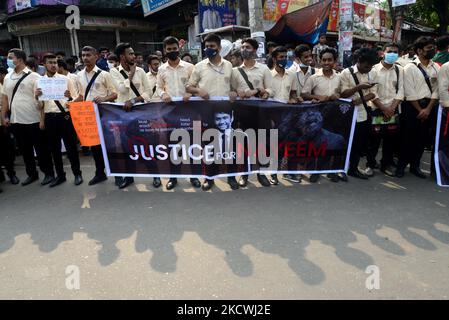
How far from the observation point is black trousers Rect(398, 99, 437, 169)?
546 cm

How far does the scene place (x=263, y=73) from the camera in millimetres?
5148

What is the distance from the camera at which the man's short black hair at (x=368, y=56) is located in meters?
5.10

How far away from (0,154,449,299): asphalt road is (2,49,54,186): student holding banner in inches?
28.8

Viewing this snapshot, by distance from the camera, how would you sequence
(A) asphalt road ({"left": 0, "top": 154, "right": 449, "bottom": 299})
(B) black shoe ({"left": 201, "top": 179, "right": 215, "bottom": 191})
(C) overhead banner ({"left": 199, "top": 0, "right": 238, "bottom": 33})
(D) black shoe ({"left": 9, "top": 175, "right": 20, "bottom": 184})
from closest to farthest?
(A) asphalt road ({"left": 0, "top": 154, "right": 449, "bottom": 299}) < (B) black shoe ({"left": 201, "top": 179, "right": 215, "bottom": 191}) < (D) black shoe ({"left": 9, "top": 175, "right": 20, "bottom": 184}) < (C) overhead banner ({"left": 199, "top": 0, "right": 238, "bottom": 33})

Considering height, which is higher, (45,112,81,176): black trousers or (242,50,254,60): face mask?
(242,50,254,60): face mask

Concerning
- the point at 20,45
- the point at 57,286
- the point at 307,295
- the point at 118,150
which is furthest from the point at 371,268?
the point at 20,45

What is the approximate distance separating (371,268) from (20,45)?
18257mm

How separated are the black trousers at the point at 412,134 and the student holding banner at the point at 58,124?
4.83 metres

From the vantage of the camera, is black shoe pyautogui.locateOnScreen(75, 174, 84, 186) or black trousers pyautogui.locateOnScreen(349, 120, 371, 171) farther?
black shoe pyautogui.locateOnScreen(75, 174, 84, 186)

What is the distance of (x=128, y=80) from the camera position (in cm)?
524

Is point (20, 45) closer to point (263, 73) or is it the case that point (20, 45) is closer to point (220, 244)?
point (263, 73)

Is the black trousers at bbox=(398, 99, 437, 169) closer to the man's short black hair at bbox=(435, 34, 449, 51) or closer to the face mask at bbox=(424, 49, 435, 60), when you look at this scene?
the face mask at bbox=(424, 49, 435, 60)

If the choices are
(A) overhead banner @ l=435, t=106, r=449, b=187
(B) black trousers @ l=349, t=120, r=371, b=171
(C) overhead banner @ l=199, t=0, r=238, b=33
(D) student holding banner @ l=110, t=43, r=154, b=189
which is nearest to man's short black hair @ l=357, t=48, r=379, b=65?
(B) black trousers @ l=349, t=120, r=371, b=171

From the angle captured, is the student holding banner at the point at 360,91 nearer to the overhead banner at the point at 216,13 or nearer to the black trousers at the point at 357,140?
the black trousers at the point at 357,140
